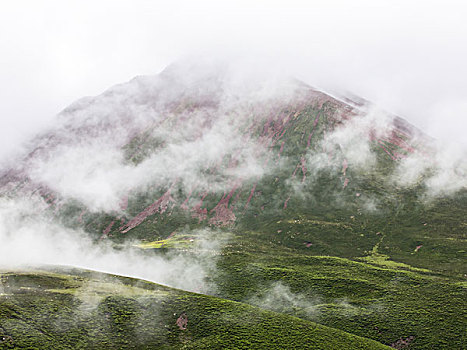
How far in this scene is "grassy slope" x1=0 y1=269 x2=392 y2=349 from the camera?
5475 cm

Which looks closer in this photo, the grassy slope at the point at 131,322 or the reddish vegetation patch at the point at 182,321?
the grassy slope at the point at 131,322

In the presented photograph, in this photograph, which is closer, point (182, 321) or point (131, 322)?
point (131, 322)

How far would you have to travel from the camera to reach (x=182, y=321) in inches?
2601

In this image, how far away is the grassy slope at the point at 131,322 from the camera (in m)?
54.8

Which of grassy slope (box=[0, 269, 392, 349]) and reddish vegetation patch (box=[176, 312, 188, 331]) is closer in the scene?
grassy slope (box=[0, 269, 392, 349])

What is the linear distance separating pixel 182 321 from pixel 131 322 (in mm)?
10477

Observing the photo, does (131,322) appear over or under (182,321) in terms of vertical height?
under

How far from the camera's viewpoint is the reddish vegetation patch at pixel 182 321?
64350mm

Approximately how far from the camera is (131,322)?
63.0 m

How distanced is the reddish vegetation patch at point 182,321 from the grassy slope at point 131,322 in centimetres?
75

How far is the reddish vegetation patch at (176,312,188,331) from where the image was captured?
211 feet

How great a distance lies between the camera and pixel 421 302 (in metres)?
77.9

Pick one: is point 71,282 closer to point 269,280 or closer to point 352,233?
point 269,280

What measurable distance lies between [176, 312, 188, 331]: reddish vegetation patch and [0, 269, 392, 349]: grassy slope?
750 millimetres
